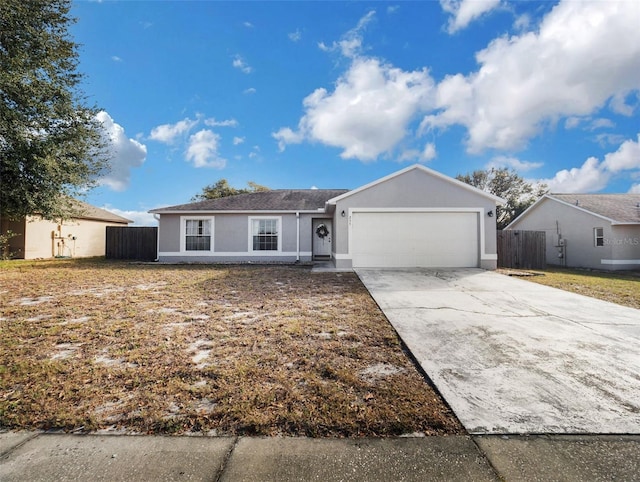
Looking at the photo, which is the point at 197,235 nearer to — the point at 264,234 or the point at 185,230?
the point at 185,230

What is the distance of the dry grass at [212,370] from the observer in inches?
88.5

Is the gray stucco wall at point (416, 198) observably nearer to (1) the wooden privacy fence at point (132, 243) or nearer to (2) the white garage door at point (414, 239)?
(2) the white garage door at point (414, 239)

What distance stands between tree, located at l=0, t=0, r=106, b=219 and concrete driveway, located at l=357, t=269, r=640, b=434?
13.0 m

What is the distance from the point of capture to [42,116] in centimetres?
1052

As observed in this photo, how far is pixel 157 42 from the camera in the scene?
11.2 metres

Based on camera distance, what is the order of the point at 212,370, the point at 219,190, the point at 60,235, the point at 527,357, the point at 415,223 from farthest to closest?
the point at 219,190 < the point at 60,235 < the point at 415,223 < the point at 527,357 < the point at 212,370

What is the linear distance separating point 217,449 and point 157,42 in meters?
14.2

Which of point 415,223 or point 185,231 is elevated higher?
point 415,223

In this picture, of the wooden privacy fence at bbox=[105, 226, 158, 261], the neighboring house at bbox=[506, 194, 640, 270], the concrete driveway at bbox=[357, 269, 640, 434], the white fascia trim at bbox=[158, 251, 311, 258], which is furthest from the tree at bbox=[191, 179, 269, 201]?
the concrete driveway at bbox=[357, 269, 640, 434]

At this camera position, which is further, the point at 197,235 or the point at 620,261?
the point at 197,235

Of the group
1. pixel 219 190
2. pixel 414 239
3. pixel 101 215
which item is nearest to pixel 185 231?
pixel 414 239

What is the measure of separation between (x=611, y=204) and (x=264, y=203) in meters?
19.1

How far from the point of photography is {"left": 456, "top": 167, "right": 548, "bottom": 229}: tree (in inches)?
1150

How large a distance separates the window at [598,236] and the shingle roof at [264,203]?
13676mm
